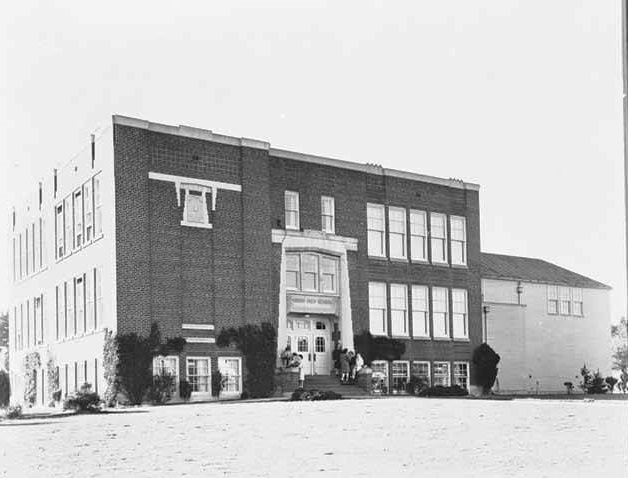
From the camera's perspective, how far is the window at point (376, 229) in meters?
44.0

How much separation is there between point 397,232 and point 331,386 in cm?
913

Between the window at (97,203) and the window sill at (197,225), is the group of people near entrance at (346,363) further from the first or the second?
the window at (97,203)

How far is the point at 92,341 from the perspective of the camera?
36156mm

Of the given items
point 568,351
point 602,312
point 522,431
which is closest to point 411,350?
point 568,351

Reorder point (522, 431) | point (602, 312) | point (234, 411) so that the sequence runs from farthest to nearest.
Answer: point (602, 312)
point (234, 411)
point (522, 431)

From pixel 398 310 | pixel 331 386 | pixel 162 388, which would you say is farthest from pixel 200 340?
pixel 398 310

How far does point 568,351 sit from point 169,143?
25023mm

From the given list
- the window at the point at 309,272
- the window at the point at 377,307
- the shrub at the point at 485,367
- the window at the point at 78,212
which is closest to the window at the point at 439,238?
the window at the point at 377,307

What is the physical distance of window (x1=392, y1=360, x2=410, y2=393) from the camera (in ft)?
141

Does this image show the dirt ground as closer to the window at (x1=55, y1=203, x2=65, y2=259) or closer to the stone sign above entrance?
the window at (x1=55, y1=203, x2=65, y2=259)

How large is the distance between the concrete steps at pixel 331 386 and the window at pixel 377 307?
14.1ft

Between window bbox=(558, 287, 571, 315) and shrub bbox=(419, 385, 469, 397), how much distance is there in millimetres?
12676

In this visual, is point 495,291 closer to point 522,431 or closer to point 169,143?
point 169,143

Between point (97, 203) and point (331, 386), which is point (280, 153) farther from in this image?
point (331, 386)
